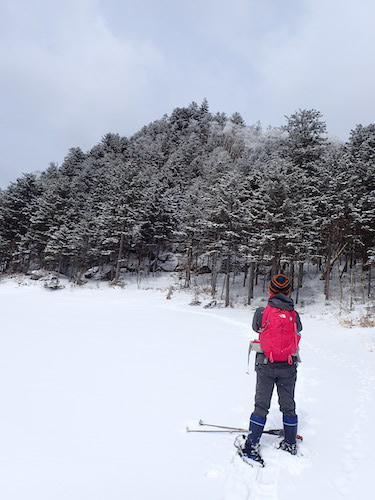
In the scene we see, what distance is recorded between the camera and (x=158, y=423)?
13.4ft

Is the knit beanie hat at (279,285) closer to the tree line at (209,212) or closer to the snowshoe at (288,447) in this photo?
the snowshoe at (288,447)

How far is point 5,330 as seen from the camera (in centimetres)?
993

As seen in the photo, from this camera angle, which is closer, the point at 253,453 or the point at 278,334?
the point at 253,453

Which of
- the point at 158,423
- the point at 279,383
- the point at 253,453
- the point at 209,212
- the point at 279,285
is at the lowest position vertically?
the point at 158,423

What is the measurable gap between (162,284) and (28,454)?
101 ft

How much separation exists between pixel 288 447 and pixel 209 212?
83.4ft

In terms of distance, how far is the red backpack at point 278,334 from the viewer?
11.9 ft

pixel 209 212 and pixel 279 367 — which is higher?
pixel 209 212

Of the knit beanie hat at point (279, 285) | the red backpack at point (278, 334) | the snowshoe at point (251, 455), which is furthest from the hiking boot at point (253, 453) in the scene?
the knit beanie hat at point (279, 285)

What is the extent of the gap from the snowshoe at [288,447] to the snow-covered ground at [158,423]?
0.10 meters

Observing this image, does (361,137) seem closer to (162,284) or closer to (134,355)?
(162,284)

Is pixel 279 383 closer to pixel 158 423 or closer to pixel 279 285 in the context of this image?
pixel 279 285

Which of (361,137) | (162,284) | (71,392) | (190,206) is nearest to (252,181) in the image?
(190,206)

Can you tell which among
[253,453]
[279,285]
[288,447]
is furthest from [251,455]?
[279,285]
